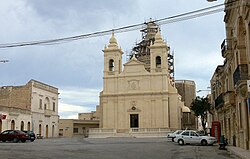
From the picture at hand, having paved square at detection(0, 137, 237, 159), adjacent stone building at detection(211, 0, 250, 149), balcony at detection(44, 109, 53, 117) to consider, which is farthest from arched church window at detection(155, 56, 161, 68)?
paved square at detection(0, 137, 237, 159)

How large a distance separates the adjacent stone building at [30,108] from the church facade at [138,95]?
9.54 meters

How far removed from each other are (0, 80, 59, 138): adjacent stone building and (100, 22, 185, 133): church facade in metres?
9.54

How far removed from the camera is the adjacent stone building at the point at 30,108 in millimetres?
47531

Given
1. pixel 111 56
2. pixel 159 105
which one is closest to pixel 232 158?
pixel 159 105

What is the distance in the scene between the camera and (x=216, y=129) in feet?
109

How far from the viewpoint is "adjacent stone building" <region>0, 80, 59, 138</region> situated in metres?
47.5

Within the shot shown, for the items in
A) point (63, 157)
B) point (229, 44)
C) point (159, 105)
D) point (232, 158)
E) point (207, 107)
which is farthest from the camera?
point (159, 105)

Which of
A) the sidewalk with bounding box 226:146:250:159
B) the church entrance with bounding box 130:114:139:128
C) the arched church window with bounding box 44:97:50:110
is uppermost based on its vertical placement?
the arched church window with bounding box 44:97:50:110

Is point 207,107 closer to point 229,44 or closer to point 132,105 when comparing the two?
point 132,105

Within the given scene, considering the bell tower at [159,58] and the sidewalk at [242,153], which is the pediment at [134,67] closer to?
the bell tower at [159,58]

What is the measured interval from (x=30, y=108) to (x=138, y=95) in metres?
16.4

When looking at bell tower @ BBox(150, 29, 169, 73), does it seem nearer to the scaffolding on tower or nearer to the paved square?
the scaffolding on tower

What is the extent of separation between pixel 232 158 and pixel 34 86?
4069 centimetres

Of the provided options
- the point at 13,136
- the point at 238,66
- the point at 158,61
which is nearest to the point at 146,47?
the point at 158,61
